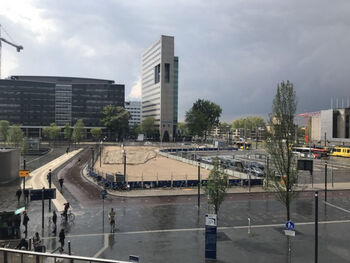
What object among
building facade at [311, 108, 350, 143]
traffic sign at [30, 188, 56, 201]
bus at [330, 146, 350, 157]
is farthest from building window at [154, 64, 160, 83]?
traffic sign at [30, 188, 56, 201]

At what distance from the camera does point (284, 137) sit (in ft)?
65.4

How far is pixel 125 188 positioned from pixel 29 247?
57.7 ft

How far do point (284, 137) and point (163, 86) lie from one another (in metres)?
128

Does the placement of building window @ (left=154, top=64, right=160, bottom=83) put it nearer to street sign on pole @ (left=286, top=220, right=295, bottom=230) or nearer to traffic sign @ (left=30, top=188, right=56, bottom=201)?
traffic sign @ (left=30, top=188, right=56, bottom=201)

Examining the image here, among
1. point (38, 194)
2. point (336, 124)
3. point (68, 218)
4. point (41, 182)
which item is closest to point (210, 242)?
point (68, 218)

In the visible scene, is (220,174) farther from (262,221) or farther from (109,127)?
(109,127)

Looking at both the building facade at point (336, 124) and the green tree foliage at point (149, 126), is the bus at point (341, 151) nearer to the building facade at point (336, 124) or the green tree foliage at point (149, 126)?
the building facade at point (336, 124)

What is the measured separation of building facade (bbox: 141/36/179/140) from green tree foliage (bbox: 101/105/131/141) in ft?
59.0

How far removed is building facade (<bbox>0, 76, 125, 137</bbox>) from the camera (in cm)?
14100

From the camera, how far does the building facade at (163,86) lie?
144 m

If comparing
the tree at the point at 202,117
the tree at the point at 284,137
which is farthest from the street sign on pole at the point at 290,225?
the tree at the point at 202,117

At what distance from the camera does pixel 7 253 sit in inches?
321

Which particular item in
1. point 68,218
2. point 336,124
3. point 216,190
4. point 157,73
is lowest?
point 68,218

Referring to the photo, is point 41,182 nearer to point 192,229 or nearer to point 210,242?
point 192,229
